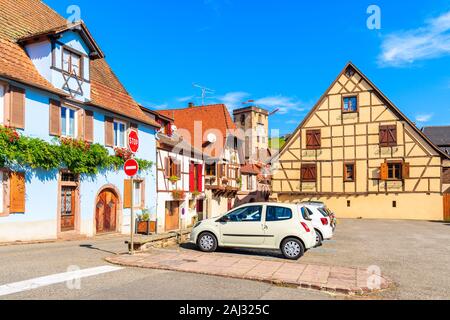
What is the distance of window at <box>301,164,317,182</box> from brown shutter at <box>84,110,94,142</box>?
22.0m

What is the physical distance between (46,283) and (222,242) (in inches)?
217

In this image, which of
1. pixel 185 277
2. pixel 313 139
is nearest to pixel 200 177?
pixel 313 139

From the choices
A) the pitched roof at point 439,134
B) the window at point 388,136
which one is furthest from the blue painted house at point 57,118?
the pitched roof at point 439,134

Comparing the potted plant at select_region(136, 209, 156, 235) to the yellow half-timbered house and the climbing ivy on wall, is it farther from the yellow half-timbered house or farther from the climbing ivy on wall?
the yellow half-timbered house

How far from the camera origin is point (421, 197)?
3144cm

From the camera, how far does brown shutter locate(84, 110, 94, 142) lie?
57.0ft

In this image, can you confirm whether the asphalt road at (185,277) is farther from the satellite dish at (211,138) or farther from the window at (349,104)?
the satellite dish at (211,138)

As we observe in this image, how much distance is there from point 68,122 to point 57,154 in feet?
6.49

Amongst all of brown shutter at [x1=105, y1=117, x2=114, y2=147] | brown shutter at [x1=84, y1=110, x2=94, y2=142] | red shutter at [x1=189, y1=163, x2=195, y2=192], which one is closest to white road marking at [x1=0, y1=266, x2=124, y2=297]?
brown shutter at [x1=84, y1=110, x2=94, y2=142]

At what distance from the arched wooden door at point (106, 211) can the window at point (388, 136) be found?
23.0m

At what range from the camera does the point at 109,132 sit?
18906 mm

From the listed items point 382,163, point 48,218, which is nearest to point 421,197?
point 382,163

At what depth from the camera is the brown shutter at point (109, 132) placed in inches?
736

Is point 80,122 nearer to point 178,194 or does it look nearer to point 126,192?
point 126,192
